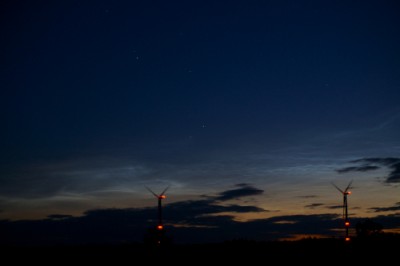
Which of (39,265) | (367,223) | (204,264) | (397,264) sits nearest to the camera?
(397,264)

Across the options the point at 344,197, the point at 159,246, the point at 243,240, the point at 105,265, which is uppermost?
the point at 344,197

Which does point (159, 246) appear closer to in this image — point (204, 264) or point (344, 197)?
point (204, 264)

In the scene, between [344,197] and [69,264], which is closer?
[69,264]

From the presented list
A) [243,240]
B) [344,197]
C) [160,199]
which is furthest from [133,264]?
[243,240]

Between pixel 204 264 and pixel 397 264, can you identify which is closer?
pixel 397 264

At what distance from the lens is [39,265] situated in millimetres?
81500

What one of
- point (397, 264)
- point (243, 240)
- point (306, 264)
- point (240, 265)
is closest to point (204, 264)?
point (240, 265)

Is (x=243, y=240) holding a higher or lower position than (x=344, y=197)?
lower

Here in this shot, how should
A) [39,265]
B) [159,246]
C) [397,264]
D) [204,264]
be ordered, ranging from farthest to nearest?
1. [39,265]
2. [204,264]
3. [159,246]
4. [397,264]

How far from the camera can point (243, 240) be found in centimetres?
18912

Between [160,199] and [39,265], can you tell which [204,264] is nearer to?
[160,199]

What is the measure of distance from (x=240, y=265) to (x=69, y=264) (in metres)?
36.9

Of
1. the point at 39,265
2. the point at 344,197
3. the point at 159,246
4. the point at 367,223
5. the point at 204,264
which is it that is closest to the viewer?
the point at 159,246

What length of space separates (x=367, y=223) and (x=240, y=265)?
121645mm
